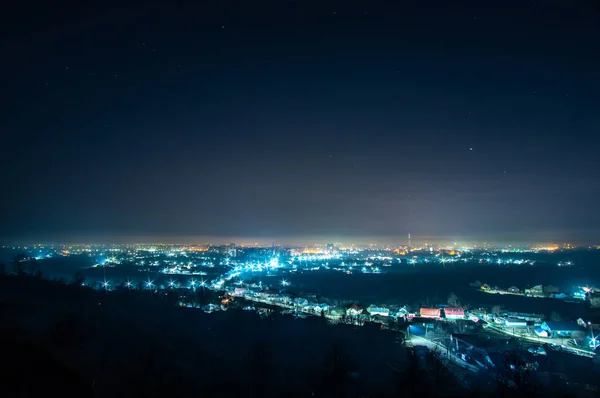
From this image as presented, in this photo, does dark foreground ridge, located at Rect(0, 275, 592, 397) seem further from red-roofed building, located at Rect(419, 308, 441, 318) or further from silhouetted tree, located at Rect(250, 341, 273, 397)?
red-roofed building, located at Rect(419, 308, 441, 318)

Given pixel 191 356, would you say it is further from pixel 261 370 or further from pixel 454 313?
pixel 454 313

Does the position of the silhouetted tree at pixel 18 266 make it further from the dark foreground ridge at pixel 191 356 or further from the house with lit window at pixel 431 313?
the house with lit window at pixel 431 313

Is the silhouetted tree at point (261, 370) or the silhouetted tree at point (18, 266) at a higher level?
the silhouetted tree at point (18, 266)

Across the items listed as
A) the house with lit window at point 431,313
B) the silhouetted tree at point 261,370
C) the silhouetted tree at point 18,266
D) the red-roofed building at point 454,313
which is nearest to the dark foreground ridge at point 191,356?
the silhouetted tree at point 261,370

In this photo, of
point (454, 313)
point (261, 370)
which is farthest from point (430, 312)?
point (261, 370)

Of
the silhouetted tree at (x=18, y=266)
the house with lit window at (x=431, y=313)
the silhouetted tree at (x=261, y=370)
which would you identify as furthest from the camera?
the house with lit window at (x=431, y=313)

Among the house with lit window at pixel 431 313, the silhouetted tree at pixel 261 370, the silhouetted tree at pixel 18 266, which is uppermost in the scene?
the silhouetted tree at pixel 18 266

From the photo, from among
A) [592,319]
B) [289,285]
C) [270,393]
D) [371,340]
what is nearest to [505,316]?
[592,319]
